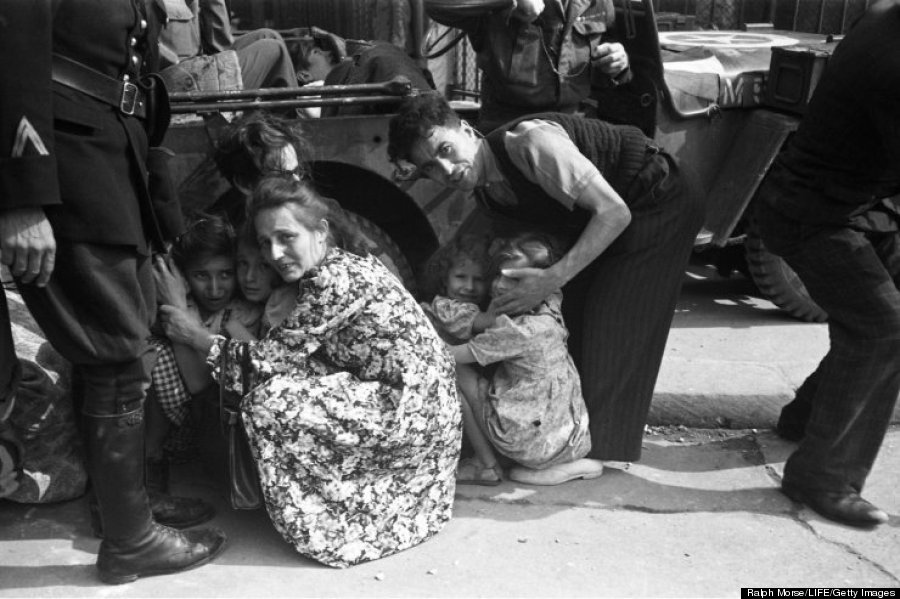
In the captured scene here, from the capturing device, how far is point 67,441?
3.46 metres

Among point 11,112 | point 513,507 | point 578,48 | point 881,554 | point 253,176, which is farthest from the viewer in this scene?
point 578,48

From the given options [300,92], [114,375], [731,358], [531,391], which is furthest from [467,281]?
[731,358]

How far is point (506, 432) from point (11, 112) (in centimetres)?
191

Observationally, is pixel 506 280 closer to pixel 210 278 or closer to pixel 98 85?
pixel 210 278

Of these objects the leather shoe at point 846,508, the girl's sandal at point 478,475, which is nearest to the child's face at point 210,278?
the girl's sandal at point 478,475

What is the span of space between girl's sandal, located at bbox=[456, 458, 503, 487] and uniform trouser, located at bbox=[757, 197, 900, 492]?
1.01 meters

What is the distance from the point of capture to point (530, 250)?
3.72 metres

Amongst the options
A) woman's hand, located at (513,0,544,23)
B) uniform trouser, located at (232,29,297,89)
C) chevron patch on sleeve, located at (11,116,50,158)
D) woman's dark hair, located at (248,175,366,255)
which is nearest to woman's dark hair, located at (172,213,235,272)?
woman's dark hair, located at (248,175,366,255)

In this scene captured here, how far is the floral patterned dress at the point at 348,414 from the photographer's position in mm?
3223

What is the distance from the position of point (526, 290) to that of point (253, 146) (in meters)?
1.09

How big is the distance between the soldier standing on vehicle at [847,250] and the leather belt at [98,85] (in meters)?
2.05

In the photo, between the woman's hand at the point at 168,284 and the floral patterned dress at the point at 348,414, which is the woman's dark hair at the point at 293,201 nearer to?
the floral patterned dress at the point at 348,414

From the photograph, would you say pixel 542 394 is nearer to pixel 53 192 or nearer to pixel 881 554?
pixel 881 554

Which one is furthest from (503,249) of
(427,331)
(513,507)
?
(513,507)
